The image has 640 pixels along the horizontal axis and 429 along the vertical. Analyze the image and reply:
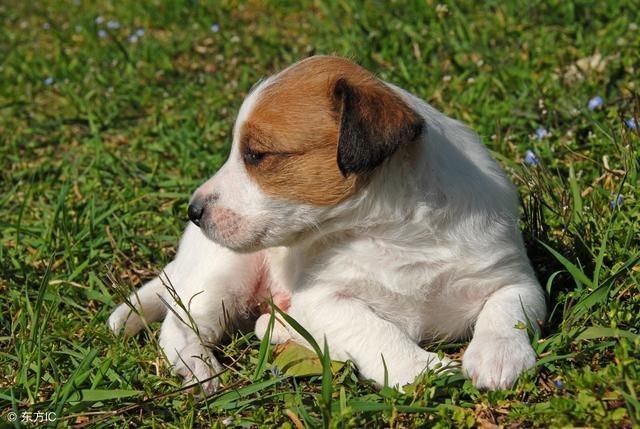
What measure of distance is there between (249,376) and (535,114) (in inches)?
112

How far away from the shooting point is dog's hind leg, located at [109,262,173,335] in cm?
405

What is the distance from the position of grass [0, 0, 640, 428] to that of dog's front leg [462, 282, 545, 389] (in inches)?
2.5

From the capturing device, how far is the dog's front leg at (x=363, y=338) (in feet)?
10.8

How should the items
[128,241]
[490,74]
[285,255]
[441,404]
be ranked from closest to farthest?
[441,404] < [285,255] < [128,241] < [490,74]

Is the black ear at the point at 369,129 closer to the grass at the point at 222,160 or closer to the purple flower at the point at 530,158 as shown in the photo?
the grass at the point at 222,160

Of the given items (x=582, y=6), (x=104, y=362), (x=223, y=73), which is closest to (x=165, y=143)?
(x=223, y=73)

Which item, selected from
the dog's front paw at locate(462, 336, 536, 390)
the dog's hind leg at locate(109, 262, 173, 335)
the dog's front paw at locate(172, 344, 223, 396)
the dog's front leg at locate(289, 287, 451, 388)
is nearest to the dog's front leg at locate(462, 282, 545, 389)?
the dog's front paw at locate(462, 336, 536, 390)

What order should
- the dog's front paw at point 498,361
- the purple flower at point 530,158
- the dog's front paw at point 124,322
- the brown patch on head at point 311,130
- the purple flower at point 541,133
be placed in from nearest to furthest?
the dog's front paw at point 498,361
the brown patch on head at point 311,130
the dog's front paw at point 124,322
the purple flower at point 530,158
the purple flower at point 541,133

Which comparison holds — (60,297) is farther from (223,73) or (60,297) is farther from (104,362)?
(223,73)

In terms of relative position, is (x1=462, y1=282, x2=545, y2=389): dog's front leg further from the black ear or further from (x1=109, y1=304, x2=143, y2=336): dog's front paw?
(x1=109, y1=304, x2=143, y2=336): dog's front paw

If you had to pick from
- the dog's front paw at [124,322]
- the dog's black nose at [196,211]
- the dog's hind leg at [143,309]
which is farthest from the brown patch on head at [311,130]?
the dog's front paw at [124,322]

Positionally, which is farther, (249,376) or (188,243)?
(188,243)

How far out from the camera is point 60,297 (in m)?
4.39

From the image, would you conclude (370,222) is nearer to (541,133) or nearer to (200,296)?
(200,296)
